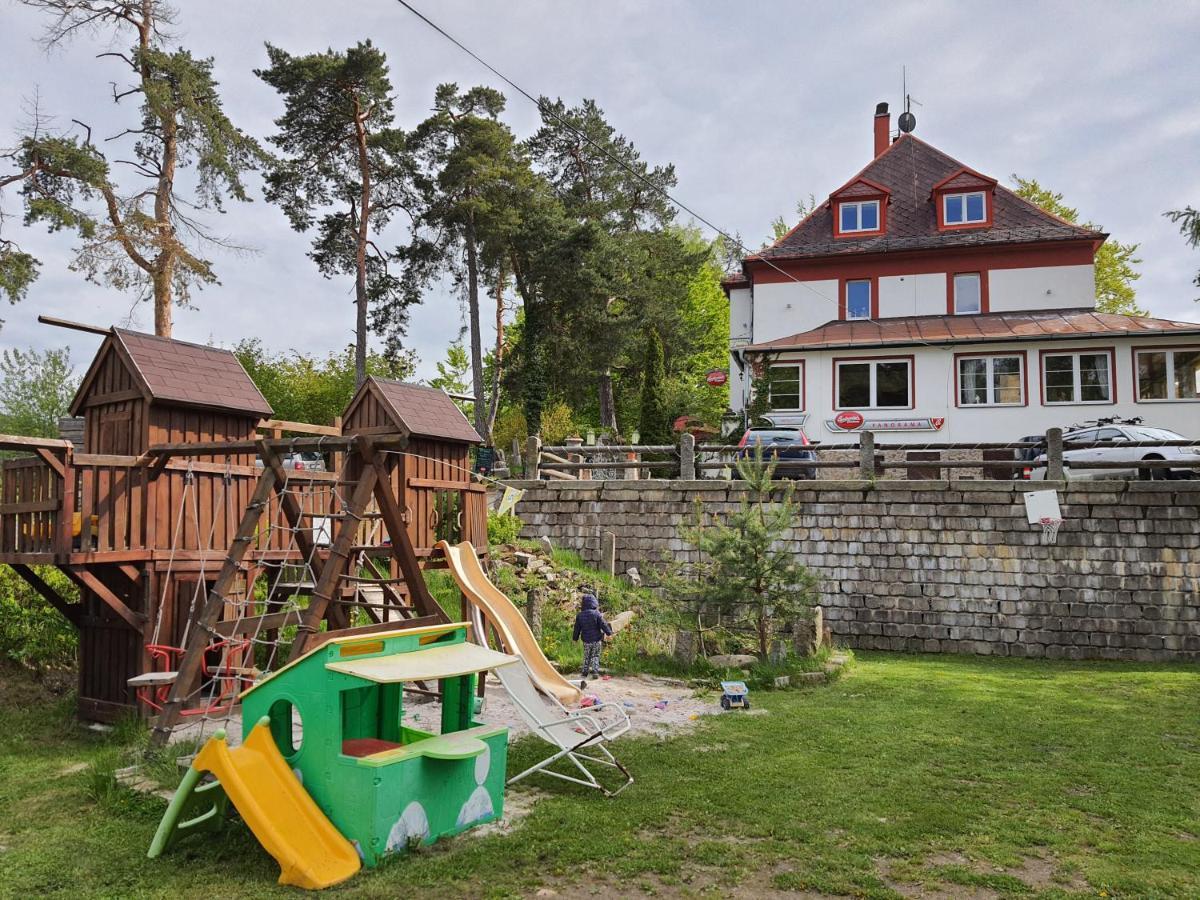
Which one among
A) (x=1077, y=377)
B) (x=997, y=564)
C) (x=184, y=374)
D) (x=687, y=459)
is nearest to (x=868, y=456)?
(x=997, y=564)

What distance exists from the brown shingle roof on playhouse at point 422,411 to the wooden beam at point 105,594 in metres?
3.52

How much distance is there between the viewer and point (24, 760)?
758cm

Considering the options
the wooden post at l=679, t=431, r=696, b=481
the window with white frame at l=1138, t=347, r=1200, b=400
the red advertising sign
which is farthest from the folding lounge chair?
the window with white frame at l=1138, t=347, r=1200, b=400

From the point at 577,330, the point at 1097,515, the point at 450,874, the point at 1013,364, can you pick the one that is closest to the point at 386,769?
the point at 450,874

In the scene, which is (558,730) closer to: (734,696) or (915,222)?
(734,696)

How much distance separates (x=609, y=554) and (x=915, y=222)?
15.7 metres

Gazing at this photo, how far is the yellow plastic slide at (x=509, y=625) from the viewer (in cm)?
746

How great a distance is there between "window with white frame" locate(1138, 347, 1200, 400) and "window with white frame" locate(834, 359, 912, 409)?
5386 millimetres

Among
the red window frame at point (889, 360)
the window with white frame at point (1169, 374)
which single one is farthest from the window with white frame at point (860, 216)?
the window with white frame at point (1169, 374)

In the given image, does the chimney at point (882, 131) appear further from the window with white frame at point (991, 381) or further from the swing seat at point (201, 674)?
the swing seat at point (201, 674)

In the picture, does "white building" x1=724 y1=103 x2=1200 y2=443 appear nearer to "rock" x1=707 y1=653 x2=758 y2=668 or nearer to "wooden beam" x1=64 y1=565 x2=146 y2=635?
Answer: "rock" x1=707 y1=653 x2=758 y2=668

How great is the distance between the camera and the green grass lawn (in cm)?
482

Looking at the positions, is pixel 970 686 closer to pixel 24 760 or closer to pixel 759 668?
pixel 759 668

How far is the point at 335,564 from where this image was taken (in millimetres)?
6711
